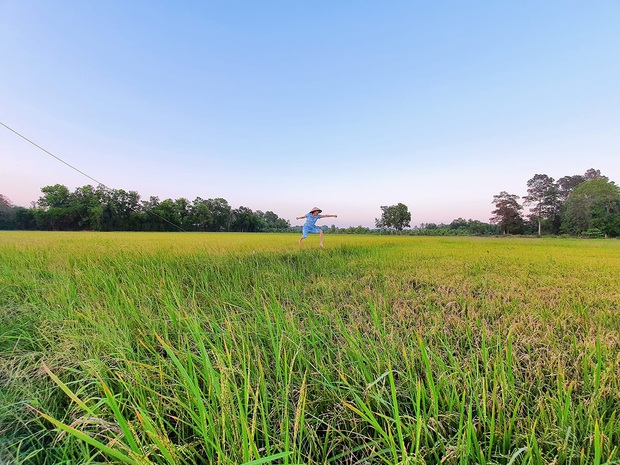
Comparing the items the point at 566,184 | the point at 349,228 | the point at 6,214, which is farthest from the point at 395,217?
the point at 6,214

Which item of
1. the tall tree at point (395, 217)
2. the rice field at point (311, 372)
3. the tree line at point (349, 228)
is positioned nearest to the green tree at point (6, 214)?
the tree line at point (349, 228)

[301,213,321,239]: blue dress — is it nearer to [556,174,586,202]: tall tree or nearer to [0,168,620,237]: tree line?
[0,168,620,237]: tree line

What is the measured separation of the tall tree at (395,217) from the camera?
59.3 m

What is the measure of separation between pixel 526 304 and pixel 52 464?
3178 mm

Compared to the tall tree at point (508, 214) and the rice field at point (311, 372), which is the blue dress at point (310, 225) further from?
the tall tree at point (508, 214)

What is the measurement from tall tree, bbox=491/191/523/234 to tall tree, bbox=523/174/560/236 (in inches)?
100

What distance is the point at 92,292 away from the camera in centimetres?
245

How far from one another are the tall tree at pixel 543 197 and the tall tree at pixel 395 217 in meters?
25.9

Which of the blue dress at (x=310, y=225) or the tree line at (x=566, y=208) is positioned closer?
the blue dress at (x=310, y=225)

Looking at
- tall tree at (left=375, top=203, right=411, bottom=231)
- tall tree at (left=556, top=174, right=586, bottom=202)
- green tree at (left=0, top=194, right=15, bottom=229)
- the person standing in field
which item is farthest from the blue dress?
tall tree at (left=556, top=174, right=586, bottom=202)

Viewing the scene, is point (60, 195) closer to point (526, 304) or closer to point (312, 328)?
point (312, 328)

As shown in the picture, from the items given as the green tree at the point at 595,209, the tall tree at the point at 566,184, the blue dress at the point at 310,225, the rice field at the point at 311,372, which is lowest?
the rice field at the point at 311,372

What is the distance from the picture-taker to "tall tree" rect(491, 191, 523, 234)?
53938mm

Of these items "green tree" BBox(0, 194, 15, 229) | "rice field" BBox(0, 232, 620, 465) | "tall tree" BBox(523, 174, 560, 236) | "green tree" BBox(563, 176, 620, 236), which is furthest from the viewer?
"tall tree" BBox(523, 174, 560, 236)
